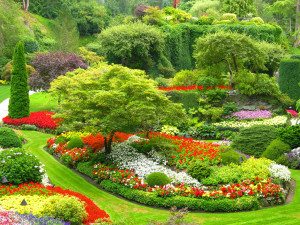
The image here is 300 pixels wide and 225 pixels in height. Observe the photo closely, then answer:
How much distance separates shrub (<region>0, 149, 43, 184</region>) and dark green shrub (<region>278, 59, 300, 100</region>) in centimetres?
2010

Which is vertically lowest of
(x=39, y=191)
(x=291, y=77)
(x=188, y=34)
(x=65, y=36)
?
(x=39, y=191)

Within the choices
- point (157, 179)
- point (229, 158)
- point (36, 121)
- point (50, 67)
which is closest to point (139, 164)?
point (157, 179)

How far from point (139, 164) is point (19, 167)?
4.78 metres

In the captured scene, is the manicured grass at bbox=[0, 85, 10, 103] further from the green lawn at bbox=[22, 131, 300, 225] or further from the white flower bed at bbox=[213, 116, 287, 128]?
the green lawn at bbox=[22, 131, 300, 225]

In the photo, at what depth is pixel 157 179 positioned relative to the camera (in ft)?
60.6

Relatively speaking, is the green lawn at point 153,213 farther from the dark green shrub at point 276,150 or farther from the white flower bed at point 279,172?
the dark green shrub at point 276,150

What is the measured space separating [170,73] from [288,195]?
98.3 ft

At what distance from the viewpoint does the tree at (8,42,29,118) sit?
29469mm

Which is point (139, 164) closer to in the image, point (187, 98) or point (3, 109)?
point (187, 98)

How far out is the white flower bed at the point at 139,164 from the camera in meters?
19.0

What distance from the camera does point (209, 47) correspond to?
3312cm

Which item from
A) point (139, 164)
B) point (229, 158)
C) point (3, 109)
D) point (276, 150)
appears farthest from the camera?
point (3, 109)

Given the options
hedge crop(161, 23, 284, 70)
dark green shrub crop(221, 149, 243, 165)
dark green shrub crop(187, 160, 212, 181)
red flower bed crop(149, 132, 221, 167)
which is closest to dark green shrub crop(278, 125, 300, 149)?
red flower bed crop(149, 132, 221, 167)

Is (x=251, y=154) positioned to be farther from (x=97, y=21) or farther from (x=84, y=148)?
(x=97, y=21)
